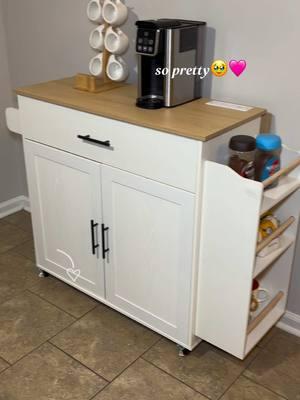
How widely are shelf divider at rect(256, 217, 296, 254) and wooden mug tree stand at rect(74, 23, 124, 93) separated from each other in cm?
92

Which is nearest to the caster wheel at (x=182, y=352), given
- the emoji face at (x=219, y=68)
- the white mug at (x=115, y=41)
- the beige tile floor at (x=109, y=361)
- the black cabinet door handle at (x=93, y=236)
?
the beige tile floor at (x=109, y=361)

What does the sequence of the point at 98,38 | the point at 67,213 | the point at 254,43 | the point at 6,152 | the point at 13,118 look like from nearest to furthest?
the point at 254,43, the point at 98,38, the point at 67,213, the point at 13,118, the point at 6,152

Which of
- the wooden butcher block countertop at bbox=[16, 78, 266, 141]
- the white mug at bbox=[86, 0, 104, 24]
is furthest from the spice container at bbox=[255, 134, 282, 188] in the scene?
the white mug at bbox=[86, 0, 104, 24]

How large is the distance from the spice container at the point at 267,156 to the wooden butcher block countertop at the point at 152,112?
0.11 m

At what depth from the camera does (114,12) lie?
1.98m

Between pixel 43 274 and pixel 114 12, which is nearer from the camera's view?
pixel 114 12

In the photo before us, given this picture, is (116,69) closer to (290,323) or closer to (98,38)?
(98,38)

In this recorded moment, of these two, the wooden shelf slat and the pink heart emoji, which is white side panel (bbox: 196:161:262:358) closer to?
the wooden shelf slat

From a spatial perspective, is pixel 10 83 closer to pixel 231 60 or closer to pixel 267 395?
pixel 231 60

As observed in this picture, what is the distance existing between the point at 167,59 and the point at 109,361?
1.19 metres

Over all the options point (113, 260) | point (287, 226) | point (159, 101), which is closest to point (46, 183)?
point (113, 260)

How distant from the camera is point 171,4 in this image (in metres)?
2.03

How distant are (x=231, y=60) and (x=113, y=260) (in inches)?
36.9

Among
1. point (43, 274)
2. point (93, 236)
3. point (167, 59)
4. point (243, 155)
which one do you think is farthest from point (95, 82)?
point (43, 274)
